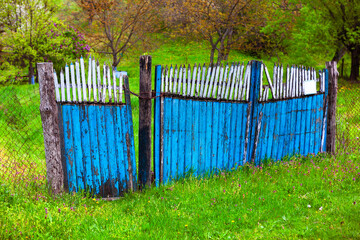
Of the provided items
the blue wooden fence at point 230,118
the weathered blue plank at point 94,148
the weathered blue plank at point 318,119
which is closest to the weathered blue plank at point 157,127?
the blue wooden fence at point 230,118

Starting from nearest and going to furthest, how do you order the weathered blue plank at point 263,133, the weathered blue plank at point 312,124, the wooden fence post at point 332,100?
1. the weathered blue plank at point 263,133
2. the weathered blue plank at point 312,124
3. the wooden fence post at point 332,100

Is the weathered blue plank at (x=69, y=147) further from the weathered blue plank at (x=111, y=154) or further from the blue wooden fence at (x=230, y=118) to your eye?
the blue wooden fence at (x=230, y=118)

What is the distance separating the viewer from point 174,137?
514 centimetres

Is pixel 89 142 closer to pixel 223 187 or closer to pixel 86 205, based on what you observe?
pixel 86 205

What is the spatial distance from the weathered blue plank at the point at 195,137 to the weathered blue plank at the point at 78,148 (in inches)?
70.3

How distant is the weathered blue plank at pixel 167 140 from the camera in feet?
16.4

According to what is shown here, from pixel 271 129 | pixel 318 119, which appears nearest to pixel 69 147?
pixel 271 129

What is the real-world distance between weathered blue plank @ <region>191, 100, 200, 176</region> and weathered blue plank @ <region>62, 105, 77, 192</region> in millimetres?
1897

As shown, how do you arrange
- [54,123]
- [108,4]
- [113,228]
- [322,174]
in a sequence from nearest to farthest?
1. [113,228]
2. [54,123]
3. [322,174]
4. [108,4]

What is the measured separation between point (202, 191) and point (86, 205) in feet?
5.61

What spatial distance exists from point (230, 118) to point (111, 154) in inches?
86.8

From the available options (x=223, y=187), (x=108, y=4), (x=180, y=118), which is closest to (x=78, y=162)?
(x=180, y=118)

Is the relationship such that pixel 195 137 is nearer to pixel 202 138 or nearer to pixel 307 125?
pixel 202 138

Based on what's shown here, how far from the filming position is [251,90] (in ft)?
19.4
